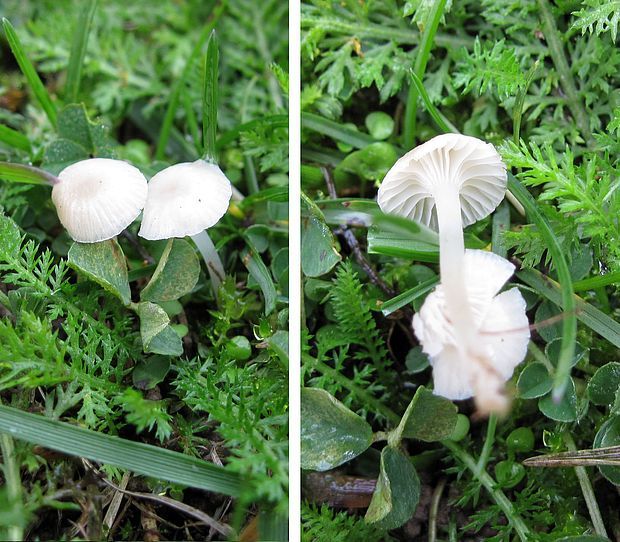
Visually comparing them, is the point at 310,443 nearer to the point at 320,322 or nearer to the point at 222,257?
the point at 320,322

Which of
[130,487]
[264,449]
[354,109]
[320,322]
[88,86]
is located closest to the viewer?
[264,449]

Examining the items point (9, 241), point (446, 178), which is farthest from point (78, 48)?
point (446, 178)

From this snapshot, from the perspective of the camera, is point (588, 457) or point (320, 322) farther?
point (320, 322)

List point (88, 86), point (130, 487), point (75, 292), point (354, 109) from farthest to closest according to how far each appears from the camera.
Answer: point (88, 86)
point (354, 109)
point (75, 292)
point (130, 487)

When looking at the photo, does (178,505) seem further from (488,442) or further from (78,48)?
(78,48)

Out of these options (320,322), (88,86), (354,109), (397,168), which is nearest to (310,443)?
(320,322)

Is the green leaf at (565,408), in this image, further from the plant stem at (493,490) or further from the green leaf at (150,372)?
the green leaf at (150,372)
